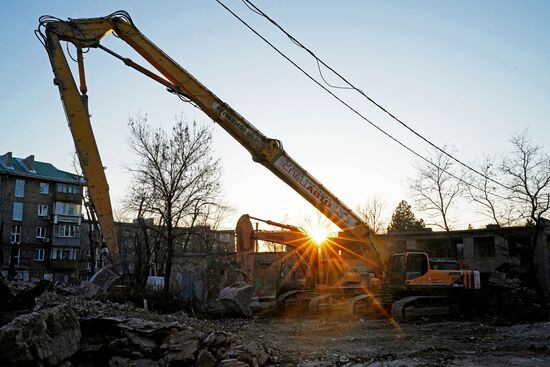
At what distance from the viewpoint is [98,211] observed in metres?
10.2

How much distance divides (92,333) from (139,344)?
935 millimetres

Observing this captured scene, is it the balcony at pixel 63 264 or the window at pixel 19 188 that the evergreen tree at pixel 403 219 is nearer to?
the balcony at pixel 63 264

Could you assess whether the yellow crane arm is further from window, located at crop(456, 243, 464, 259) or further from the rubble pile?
window, located at crop(456, 243, 464, 259)

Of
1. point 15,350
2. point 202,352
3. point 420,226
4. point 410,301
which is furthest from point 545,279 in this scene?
point 15,350

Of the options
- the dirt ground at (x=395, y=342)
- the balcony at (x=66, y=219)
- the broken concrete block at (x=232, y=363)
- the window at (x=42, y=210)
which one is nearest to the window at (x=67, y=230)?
the balcony at (x=66, y=219)

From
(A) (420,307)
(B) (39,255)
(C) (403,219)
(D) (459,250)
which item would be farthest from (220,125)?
(B) (39,255)

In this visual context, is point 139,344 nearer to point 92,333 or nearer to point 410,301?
point 92,333

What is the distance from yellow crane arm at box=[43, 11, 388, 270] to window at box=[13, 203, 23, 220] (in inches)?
2178

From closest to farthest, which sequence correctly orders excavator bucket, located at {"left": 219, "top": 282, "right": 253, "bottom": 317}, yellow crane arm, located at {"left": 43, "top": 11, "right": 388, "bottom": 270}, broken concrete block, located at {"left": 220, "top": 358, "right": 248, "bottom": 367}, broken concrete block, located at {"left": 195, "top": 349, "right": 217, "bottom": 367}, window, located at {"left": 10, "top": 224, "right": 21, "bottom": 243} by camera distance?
broken concrete block, located at {"left": 195, "top": 349, "right": 217, "bottom": 367} < broken concrete block, located at {"left": 220, "top": 358, "right": 248, "bottom": 367} < yellow crane arm, located at {"left": 43, "top": 11, "right": 388, "bottom": 270} < excavator bucket, located at {"left": 219, "top": 282, "right": 253, "bottom": 317} < window, located at {"left": 10, "top": 224, "right": 21, "bottom": 243}

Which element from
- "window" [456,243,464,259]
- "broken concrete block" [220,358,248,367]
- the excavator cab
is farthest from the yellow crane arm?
"window" [456,243,464,259]

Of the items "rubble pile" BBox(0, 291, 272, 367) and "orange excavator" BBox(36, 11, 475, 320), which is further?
"orange excavator" BBox(36, 11, 475, 320)

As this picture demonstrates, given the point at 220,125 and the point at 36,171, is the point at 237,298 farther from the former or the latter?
the point at 36,171

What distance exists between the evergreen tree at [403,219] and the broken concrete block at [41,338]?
186 ft

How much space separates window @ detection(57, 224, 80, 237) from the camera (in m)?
64.4
